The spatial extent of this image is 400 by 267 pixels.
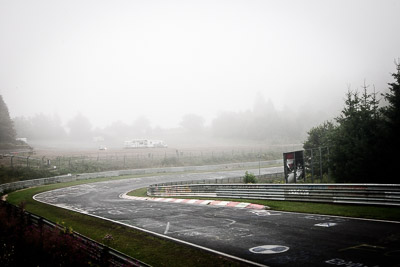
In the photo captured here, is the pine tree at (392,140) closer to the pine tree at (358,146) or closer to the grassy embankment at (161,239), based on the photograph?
the pine tree at (358,146)

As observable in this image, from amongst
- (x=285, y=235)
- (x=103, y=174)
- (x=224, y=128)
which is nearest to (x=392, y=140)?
(x=285, y=235)

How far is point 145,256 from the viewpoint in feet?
30.9

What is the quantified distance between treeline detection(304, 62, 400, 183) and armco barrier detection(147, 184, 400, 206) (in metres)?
4.41

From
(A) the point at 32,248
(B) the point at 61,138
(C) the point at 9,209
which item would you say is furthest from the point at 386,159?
(B) the point at 61,138

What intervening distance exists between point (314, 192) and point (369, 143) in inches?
244

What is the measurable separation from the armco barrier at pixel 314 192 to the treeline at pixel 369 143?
4.41 metres

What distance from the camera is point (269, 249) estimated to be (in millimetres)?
9078

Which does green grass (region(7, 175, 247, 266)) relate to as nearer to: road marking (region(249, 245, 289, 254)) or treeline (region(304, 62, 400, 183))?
road marking (region(249, 245, 289, 254))

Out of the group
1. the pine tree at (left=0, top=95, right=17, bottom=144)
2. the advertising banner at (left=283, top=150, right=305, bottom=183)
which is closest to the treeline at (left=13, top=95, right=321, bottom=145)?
the pine tree at (left=0, top=95, right=17, bottom=144)

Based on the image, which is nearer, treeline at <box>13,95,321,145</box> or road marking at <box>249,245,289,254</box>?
road marking at <box>249,245,289,254</box>

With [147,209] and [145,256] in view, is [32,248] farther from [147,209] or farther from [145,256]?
[147,209]

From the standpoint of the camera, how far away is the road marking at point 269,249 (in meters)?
8.82

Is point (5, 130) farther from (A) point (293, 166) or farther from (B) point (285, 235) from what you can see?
(B) point (285, 235)

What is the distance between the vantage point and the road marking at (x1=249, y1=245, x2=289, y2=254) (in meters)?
8.82
